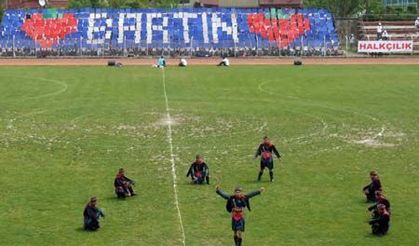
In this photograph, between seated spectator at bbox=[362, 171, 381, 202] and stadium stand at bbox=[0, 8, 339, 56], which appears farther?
stadium stand at bbox=[0, 8, 339, 56]

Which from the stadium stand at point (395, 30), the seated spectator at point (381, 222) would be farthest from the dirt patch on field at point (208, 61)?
the seated spectator at point (381, 222)

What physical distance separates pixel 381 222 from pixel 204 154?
44.0 ft

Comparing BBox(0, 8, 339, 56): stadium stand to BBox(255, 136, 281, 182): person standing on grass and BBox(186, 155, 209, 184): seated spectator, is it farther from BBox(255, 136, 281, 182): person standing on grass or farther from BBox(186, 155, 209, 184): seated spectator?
BBox(186, 155, 209, 184): seated spectator

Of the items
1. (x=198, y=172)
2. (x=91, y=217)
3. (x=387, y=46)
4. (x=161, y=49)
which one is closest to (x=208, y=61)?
(x=161, y=49)

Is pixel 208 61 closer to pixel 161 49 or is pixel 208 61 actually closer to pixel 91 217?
pixel 161 49

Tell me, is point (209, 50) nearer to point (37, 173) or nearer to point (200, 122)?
point (200, 122)

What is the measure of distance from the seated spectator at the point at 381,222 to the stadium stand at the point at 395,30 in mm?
72702

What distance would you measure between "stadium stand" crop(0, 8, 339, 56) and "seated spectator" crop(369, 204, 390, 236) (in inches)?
2723

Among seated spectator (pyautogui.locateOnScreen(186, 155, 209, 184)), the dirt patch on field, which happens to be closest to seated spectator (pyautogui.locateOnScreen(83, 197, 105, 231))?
seated spectator (pyautogui.locateOnScreen(186, 155, 209, 184))

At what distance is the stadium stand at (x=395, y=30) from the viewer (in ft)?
313

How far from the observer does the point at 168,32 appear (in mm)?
96938

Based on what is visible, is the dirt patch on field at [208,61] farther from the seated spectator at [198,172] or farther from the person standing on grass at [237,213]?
the person standing on grass at [237,213]

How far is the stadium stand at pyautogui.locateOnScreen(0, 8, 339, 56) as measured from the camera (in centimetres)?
9162

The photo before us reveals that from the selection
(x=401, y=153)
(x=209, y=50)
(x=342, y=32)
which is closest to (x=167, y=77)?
(x=209, y=50)
